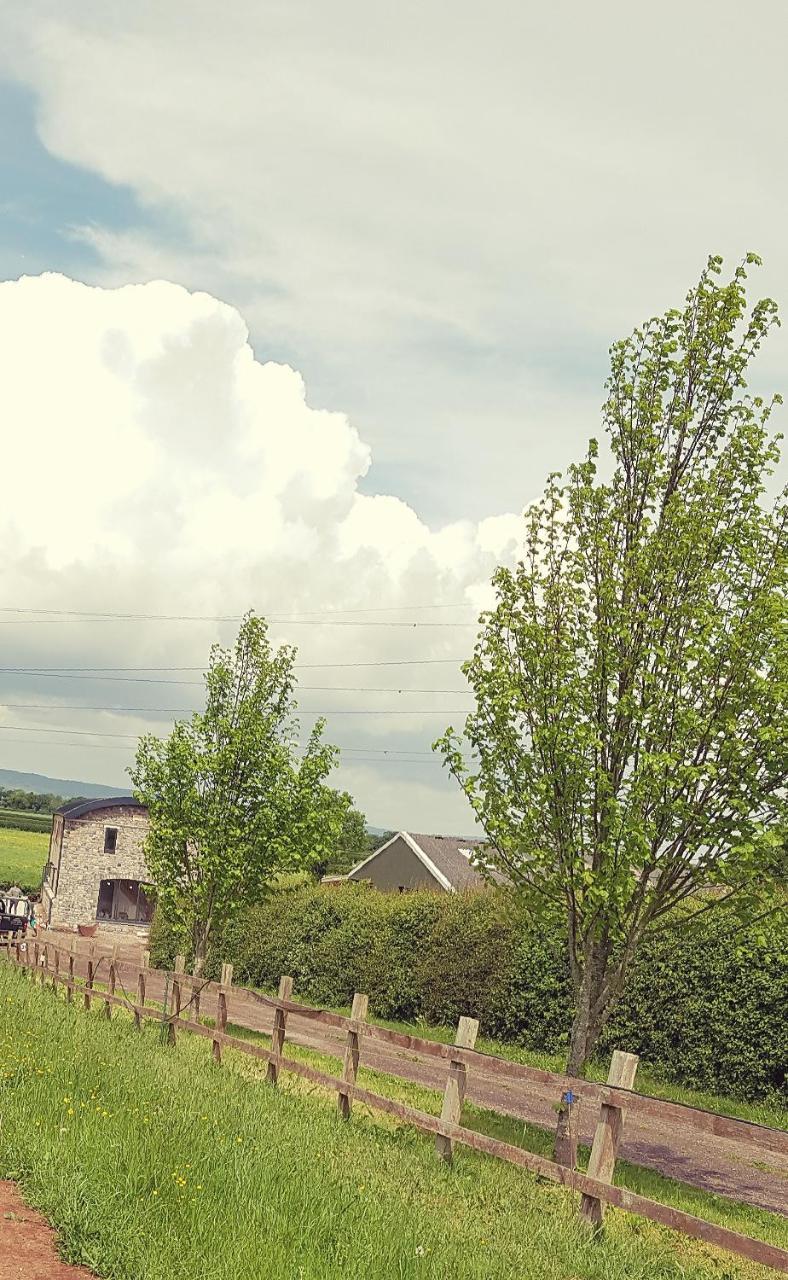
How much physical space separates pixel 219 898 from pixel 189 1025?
8887mm

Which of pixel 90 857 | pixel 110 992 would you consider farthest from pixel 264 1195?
pixel 90 857

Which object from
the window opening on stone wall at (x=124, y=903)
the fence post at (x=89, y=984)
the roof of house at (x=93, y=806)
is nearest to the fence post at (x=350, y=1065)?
the fence post at (x=89, y=984)

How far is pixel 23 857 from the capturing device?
89.7m

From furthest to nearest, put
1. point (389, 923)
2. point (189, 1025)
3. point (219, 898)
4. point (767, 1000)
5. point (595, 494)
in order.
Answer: point (389, 923)
point (219, 898)
point (767, 1000)
point (189, 1025)
point (595, 494)

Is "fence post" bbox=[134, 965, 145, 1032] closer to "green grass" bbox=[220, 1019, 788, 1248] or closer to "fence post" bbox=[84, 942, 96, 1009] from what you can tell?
"fence post" bbox=[84, 942, 96, 1009]

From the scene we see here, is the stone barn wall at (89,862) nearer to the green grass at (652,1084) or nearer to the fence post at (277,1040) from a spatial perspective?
the green grass at (652,1084)

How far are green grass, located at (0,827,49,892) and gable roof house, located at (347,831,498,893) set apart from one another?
28.4m

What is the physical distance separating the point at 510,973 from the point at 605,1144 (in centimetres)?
1808

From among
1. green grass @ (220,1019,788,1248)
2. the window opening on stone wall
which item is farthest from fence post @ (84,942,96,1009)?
the window opening on stone wall

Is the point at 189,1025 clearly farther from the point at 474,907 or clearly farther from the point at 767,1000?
the point at 474,907

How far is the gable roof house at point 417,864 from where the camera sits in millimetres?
51594

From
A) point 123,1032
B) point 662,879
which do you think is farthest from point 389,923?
point 662,879

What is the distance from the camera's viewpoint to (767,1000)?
20812 millimetres

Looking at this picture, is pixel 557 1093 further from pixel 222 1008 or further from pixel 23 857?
pixel 23 857
